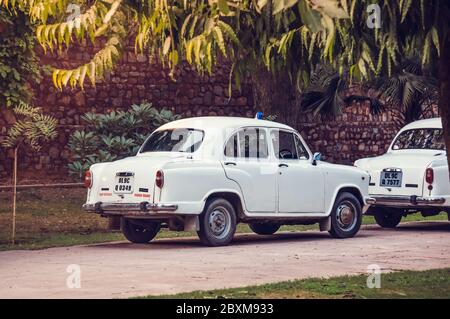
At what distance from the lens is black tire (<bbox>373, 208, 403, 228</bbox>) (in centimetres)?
2072

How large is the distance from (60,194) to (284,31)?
14343 mm

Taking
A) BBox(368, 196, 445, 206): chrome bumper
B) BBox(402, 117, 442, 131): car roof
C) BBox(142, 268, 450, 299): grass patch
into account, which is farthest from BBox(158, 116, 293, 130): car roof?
BBox(142, 268, 450, 299): grass patch

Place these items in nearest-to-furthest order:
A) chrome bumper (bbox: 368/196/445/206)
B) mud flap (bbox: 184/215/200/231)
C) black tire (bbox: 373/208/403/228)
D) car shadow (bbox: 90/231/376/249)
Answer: mud flap (bbox: 184/215/200/231), car shadow (bbox: 90/231/376/249), chrome bumper (bbox: 368/196/445/206), black tire (bbox: 373/208/403/228)

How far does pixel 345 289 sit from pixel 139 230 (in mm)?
6311

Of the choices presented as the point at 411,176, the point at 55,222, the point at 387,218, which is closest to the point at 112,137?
the point at 55,222

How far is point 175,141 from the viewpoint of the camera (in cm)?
1703

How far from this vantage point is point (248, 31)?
445 inches

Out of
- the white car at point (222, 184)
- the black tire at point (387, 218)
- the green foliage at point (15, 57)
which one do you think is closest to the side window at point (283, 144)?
the white car at point (222, 184)

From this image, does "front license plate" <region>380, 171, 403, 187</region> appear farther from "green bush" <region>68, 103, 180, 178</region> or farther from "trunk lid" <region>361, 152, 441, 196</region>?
"green bush" <region>68, 103, 180, 178</region>

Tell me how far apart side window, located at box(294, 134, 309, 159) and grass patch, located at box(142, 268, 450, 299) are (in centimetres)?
563

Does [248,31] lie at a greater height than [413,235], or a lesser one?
greater

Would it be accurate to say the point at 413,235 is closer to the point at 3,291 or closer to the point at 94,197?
the point at 94,197
